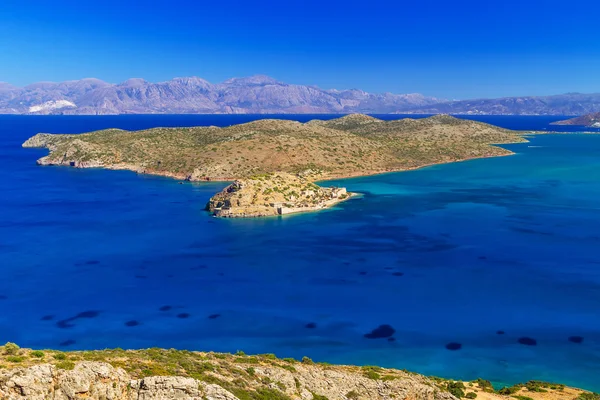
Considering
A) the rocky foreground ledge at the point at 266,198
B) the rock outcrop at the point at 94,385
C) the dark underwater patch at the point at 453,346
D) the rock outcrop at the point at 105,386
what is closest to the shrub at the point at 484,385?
the dark underwater patch at the point at 453,346

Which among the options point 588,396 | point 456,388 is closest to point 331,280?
point 456,388

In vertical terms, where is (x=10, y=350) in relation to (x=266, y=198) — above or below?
above

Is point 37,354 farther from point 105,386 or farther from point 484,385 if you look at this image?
point 484,385

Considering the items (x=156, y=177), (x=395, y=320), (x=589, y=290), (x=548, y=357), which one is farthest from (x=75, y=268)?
(x=156, y=177)

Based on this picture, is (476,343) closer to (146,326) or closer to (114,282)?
(146,326)

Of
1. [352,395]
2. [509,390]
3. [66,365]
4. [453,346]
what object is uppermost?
[66,365]

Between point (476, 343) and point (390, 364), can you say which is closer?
point (390, 364)

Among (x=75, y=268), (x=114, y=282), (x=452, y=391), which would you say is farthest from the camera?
(x=75, y=268)
